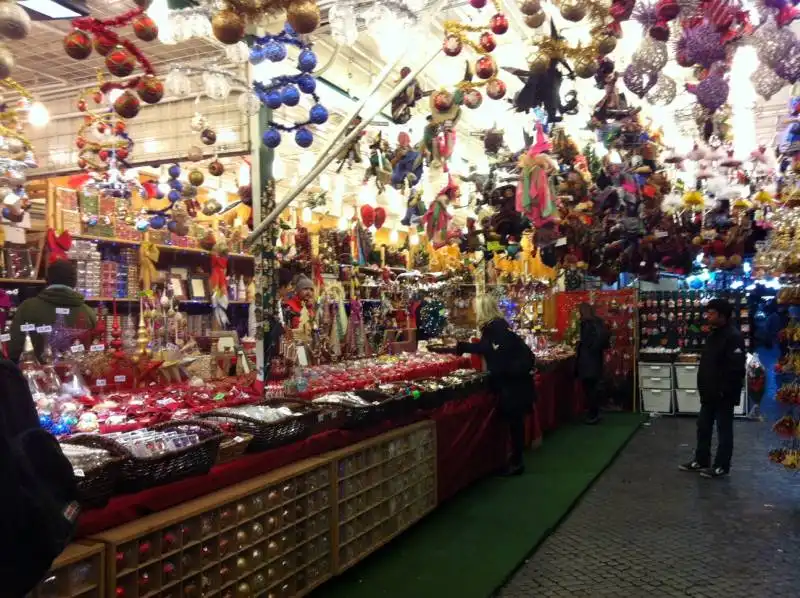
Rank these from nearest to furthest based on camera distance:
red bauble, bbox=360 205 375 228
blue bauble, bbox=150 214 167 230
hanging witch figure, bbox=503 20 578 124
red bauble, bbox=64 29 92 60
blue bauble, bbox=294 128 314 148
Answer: red bauble, bbox=64 29 92 60 < blue bauble, bbox=294 128 314 148 < hanging witch figure, bbox=503 20 578 124 < blue bauble, bbox=150 214 167 230 < red bauble, bbox=360 205 375 228

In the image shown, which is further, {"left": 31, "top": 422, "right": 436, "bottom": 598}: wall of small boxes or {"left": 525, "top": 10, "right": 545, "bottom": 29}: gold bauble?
{"left": 525, "top": 10, "right": 545, "bottom": 29}: gold bauble

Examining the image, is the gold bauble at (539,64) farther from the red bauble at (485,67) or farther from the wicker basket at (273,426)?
the wicker basket at (273,426)

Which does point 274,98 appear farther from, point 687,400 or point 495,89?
point 687,400

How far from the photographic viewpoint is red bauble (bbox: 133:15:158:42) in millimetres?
2656

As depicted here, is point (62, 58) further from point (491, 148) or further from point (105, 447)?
point (105, 447)

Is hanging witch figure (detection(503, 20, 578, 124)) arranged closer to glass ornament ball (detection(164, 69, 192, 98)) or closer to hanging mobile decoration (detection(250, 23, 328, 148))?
hanging mobile decoration (detection(250, 23, 328, 148))

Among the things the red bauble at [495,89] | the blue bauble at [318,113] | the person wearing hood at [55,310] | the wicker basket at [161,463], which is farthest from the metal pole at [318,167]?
the wicker basket at [161,463]

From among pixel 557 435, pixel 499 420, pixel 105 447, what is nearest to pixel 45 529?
pixel 105 447

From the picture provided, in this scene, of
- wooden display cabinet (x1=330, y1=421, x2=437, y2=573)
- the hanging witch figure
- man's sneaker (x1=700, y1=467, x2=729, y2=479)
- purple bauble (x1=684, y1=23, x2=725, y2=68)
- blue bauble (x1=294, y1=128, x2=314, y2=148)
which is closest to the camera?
purple bauble (x1=684, y1=23, x2=725, y2=68)

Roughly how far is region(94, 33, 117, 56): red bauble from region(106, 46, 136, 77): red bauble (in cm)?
2

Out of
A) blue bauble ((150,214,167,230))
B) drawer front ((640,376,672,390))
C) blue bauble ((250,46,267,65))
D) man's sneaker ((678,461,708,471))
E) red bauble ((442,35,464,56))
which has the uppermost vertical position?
red bauble ((442,35,464,56))

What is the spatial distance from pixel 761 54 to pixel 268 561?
3.09 m

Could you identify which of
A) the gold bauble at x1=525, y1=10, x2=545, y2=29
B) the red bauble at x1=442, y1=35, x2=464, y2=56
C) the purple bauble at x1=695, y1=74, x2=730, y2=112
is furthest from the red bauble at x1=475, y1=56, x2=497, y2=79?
the purple bauble at x1=695, y1=74, x2=730, y2=112

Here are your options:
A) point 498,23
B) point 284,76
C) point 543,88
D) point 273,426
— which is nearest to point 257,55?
point 284,76
